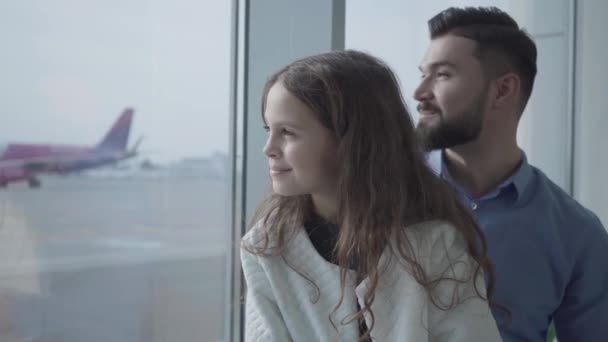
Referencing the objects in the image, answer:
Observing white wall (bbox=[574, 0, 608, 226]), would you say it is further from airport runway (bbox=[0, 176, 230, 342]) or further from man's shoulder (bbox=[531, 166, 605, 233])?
airport runway (bbox=[0, 176, 230, 342])

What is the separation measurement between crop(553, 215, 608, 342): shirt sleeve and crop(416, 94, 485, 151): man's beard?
0.95ft

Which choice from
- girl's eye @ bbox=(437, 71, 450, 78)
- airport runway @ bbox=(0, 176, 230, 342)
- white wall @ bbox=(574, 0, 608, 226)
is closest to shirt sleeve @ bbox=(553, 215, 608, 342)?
girl's eye @ bbox=(437, 71, 450, 78)

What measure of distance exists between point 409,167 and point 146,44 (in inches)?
23.9

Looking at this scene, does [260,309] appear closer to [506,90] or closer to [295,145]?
[295,145]

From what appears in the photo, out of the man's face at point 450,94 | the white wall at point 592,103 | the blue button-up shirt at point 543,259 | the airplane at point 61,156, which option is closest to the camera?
the airplane at point 61,156

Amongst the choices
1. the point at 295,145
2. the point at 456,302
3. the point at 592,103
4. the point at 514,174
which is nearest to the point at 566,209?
the point at 514,174

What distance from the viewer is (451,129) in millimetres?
1460

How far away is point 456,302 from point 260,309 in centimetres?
29

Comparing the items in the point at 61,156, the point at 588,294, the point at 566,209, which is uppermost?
the point at 61,156

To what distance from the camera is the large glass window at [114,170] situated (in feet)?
3.96

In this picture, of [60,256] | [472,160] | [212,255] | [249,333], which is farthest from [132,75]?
[472,160]

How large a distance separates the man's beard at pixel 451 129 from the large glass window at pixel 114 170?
450 mm

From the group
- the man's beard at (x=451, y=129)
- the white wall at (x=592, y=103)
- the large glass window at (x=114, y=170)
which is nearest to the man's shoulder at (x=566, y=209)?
the man's beard at (x=451, y=129)

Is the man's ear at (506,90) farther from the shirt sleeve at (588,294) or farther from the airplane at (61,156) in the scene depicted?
the airplane at (61,156)
